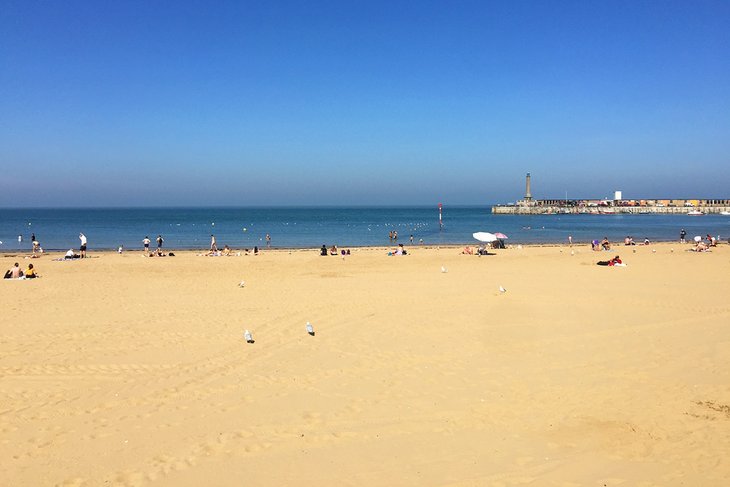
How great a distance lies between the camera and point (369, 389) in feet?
28.0

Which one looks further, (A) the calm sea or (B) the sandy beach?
(A) the calm sea

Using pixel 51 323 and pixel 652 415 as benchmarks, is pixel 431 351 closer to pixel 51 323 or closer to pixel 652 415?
pixel 652 415

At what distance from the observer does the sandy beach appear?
6047 mm

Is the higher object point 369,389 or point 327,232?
point 369,389

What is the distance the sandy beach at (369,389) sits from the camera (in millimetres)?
6047

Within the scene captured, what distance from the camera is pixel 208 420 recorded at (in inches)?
287

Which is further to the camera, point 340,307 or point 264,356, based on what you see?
point 340,307

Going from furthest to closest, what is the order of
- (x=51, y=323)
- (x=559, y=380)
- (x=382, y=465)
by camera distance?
(x=51, y=323) → (x=559, y=380) → (x=382, y=465)

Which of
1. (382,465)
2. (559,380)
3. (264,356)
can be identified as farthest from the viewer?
(264,356)

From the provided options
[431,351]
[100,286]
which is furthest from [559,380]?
[100,286]

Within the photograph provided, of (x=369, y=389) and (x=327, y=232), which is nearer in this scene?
(x=369, y=389)

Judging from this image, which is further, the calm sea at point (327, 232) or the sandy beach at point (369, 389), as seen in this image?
the calm sea at point (327, 232)

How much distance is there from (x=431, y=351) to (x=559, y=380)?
8.60ft

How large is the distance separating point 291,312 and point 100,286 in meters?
9.47
